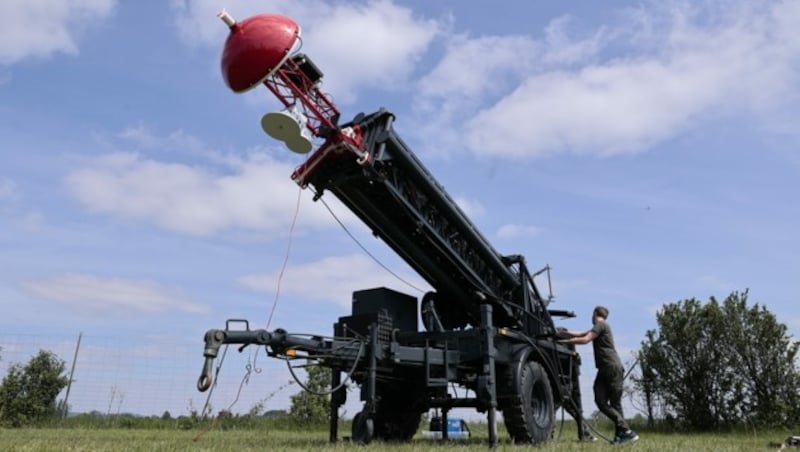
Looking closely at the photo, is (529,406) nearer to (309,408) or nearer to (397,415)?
(397,415)

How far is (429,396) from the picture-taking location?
9406mm

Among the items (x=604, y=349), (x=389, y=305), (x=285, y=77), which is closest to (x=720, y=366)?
(x=604, y=349)

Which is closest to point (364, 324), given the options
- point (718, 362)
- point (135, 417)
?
point (135, 417)

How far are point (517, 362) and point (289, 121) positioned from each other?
13.9 feet

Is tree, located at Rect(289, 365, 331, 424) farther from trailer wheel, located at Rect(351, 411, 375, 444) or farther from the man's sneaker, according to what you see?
the man's sneaker

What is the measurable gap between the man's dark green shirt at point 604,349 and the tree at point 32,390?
11198mm

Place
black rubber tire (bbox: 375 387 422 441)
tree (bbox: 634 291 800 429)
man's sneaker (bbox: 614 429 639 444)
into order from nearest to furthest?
1. man's sneaker (bbox: 614 429 639 444)
2. black rubber tire (bbox: 375 387 422 441)
3. tree (bbox: 634 291 800 429)

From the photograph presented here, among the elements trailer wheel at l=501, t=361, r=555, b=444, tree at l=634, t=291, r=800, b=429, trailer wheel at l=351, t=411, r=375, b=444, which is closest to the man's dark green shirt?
trailer wheel at l=501, t=361, r=555, b=444

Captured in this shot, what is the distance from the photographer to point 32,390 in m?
13.8

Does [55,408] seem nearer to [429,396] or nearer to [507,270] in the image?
[429,396]

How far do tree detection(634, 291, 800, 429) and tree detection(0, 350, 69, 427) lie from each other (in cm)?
1440

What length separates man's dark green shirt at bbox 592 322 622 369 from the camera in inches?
356

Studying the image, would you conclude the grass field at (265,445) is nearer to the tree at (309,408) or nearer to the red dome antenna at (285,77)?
the red dome antenna at (285,77)

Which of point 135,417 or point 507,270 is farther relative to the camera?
point 135,417
